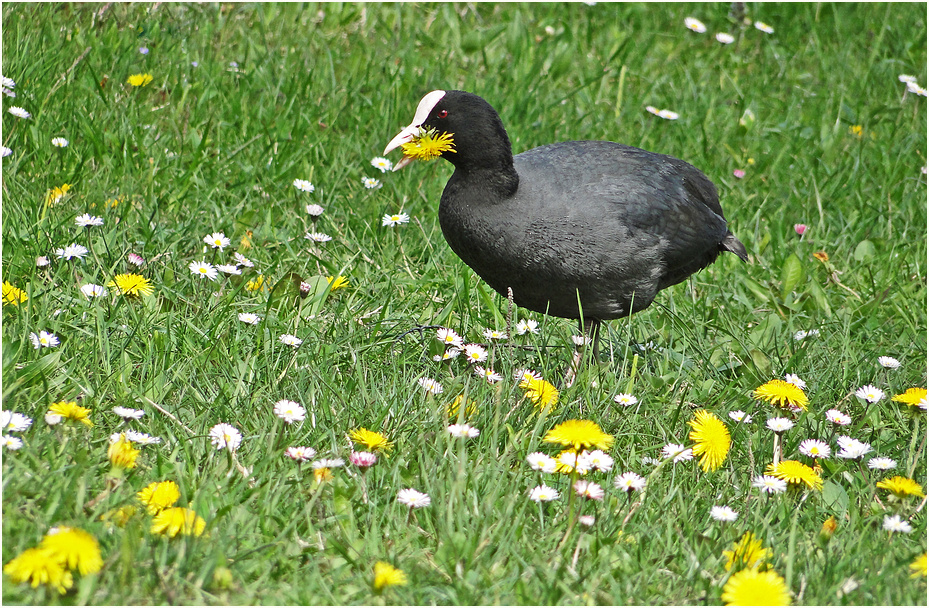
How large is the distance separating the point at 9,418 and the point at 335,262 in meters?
1.88

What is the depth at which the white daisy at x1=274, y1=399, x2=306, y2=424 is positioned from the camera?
279 cm

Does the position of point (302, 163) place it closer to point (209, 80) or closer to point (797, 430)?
point (209, 80)

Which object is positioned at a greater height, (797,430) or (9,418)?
(9,418)

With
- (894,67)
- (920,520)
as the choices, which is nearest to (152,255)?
(920,520)

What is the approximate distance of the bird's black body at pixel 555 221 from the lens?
3.52m

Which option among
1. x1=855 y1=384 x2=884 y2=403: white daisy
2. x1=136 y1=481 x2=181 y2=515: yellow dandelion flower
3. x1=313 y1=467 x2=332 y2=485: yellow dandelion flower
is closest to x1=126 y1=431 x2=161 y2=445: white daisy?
x1=136 y1=481 x2=181 y2=515: yellow dandelion flower

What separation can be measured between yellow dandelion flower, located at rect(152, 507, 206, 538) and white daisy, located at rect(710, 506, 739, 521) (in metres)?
1.30

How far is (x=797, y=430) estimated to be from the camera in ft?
10.9

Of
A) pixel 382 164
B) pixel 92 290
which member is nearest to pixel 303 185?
pixel 382 164

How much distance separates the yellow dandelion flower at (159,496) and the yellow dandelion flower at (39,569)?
315mm

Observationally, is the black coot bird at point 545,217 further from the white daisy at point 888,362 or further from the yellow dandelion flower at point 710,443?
the white daisy at point 888,362

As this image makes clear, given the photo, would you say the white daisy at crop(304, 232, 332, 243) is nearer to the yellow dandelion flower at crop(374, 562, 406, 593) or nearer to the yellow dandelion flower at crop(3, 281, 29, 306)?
the yellow dandelion flower at crop(3, 281, 29, 306)

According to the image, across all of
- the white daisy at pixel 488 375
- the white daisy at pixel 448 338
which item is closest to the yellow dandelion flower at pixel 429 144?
the white daisy at pixel 448 338

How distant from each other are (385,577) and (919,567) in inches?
50.2
